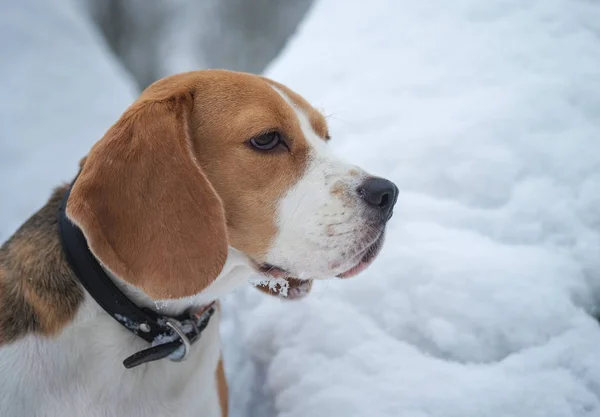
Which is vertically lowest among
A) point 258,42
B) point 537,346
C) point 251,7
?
point 258,42

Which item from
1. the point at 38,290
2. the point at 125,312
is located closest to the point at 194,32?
the point at 38,290

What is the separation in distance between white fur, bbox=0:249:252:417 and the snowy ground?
59 cm

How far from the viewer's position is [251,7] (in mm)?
9414

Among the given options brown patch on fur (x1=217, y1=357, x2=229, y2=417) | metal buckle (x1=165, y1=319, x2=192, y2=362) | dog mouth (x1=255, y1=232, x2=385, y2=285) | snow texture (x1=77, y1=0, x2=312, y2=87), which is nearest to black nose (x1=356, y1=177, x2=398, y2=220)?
dog mouth (x1=255, y1=232, x2=385, y2=285)

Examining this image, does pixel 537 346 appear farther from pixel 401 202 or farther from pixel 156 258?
pixel 156 258

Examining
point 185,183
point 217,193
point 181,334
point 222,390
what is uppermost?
point 185,183

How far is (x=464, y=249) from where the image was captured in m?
2.14

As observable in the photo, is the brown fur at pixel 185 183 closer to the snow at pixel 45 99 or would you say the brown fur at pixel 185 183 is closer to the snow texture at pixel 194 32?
the snow at pixel 45 99

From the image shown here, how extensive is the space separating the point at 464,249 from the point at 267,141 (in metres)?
1.16

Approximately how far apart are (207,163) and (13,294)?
869 mm

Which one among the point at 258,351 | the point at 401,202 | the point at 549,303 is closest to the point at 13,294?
the point at 258,351

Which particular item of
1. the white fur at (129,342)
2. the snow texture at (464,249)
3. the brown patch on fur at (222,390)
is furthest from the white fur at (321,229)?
the brown patch on fur at (222,390)

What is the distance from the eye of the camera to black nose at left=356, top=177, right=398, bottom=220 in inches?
60.2

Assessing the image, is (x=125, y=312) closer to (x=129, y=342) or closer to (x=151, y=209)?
(x=129, y=342)
